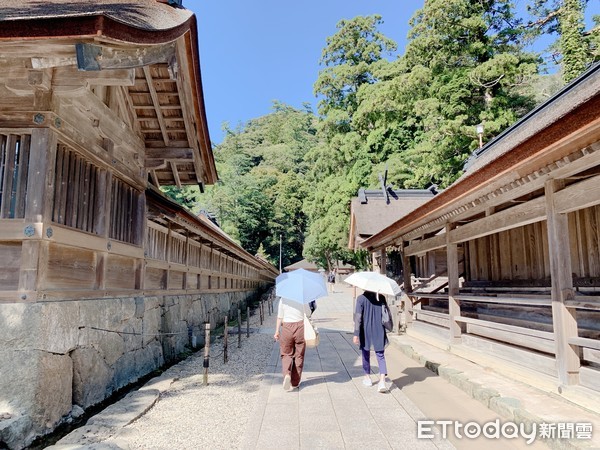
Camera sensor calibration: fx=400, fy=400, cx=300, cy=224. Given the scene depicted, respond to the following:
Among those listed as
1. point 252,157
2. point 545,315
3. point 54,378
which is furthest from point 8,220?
point 252,157

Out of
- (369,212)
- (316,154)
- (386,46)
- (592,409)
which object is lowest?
(592,409)

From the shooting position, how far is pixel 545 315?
701 cm

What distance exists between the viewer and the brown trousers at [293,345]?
18.9 ft

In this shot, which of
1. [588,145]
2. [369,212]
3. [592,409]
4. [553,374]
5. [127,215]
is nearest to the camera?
[588,145]

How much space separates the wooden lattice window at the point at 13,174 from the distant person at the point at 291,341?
3436 mm

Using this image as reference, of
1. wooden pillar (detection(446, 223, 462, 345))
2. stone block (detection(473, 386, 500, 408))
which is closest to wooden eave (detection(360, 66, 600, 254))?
wooden pillar (detection(446, 223, 462, 345))

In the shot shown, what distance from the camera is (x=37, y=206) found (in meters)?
4.34

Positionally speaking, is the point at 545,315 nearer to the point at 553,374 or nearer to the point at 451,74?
the point at 553,374

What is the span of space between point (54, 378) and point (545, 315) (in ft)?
24.5

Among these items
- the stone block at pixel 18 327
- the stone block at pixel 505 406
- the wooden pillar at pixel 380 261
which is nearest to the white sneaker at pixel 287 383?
the stone block at pixel 505 406

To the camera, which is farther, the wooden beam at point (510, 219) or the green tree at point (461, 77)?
the green tree at point (461, 77)

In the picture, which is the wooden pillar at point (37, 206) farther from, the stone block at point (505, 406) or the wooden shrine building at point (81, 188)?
the stone block at point (505, 406)

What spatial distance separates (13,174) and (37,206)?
0.57 meters

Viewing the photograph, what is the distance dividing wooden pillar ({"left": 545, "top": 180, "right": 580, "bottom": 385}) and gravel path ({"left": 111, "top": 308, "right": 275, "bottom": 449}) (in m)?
3.81
